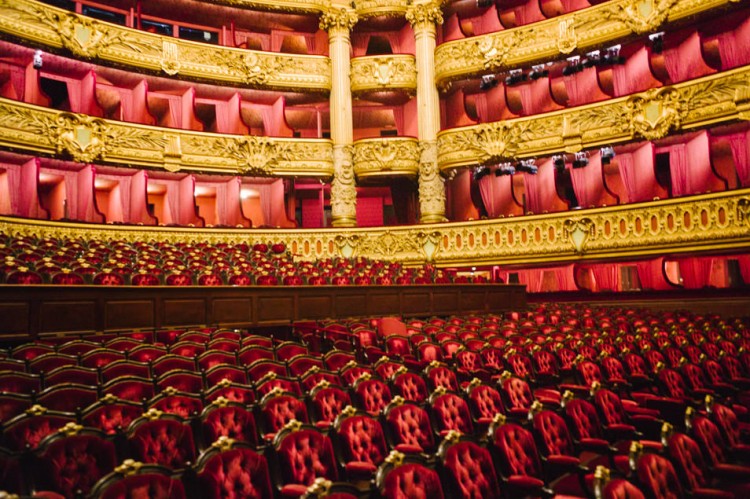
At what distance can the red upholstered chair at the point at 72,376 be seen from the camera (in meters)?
2.20

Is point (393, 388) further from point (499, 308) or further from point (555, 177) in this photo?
point (555, 177)

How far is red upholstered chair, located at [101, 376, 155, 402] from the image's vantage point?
2.11m

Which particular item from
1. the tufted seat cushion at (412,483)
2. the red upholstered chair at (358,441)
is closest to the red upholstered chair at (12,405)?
the red upholstered chair at (358,441)

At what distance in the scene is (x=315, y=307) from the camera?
4.66 m

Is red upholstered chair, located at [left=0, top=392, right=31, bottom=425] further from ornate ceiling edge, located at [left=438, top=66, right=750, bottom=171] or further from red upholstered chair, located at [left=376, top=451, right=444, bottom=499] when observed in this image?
ornate ceiling edge, located at [left=438, top=66, right=750, bottom=171]

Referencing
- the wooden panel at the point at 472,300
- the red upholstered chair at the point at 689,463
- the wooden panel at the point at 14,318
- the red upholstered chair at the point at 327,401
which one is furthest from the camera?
the wooden panel at the point at 472,300

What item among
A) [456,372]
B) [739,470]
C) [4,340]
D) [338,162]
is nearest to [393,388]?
[456,372]

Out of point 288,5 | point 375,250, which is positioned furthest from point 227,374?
point 288,5

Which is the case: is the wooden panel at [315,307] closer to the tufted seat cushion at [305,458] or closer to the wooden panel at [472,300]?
the wooden panel at [472,300]

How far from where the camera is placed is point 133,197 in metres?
7.46

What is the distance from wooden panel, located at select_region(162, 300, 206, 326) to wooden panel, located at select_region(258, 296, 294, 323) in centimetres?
47

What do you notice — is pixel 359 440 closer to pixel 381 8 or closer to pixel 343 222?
pixel 343 222

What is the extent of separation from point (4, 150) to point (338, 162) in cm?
413

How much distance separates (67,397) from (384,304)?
334 centimetres
